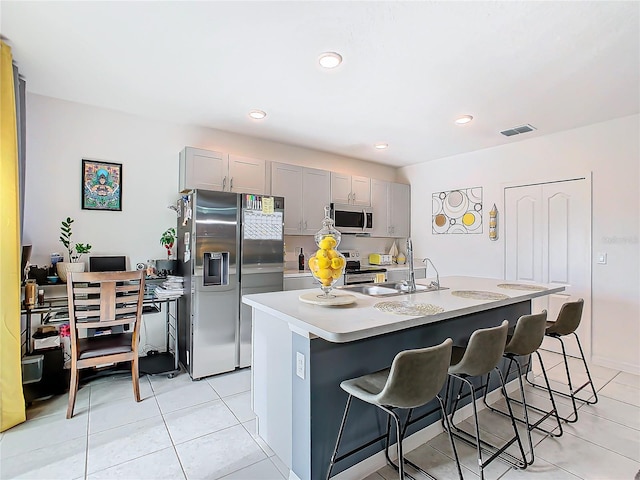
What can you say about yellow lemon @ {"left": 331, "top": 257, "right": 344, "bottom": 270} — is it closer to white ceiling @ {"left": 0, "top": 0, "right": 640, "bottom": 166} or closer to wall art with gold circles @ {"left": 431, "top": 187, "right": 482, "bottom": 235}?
white ceiling @ {"left": 0, "top": 0, "right": 640, "bottom": 166}

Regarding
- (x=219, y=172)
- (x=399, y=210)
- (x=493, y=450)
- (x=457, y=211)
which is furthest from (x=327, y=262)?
(x=399, y=210)

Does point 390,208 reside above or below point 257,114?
below

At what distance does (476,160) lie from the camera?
465 cm

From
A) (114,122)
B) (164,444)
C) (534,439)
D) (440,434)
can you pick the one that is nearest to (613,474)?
(534,439)

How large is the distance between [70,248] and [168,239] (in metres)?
0.86

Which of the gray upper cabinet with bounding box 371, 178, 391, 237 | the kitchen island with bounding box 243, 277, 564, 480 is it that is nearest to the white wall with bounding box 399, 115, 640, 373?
the gray upper cabinet with bounding box 371, 178, 391, 237

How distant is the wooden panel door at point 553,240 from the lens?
3660 millimetres

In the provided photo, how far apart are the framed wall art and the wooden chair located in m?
1.07

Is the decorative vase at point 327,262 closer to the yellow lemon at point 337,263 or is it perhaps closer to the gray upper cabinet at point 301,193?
the yellow lemon at point 337,263

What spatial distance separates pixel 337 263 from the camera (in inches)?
74.1

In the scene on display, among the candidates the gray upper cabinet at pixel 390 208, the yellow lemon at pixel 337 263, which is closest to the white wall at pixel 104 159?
the gray upper cabinet at pixel 390 208

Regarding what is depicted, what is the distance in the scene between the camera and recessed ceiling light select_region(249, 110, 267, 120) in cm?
333

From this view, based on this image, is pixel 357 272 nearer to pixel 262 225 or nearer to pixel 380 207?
pixel 380 207

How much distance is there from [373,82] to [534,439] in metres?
2.84
